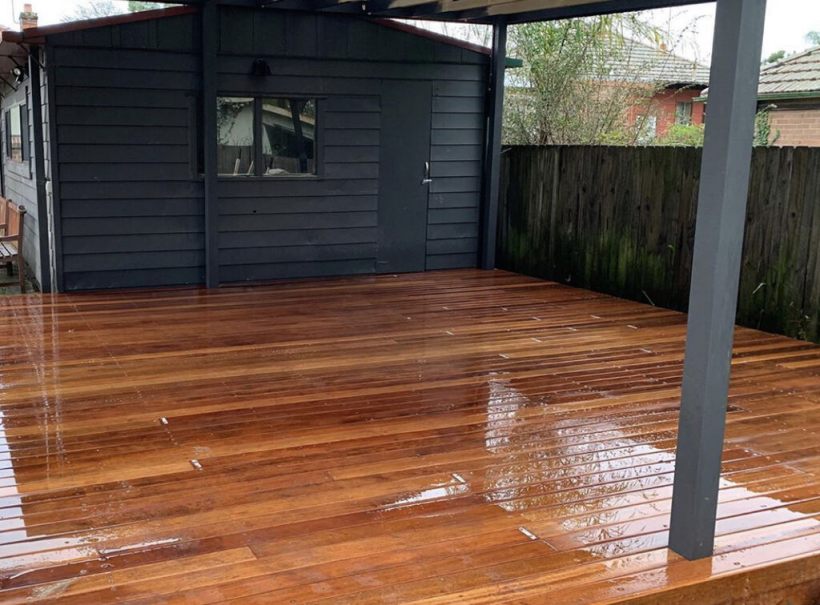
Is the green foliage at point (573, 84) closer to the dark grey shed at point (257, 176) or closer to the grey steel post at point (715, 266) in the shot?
the dark grey shed at point (257, 176)

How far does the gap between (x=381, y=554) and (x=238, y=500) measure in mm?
635

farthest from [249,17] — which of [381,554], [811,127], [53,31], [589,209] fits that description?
[811,127]

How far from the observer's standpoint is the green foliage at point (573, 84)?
8.51 meters

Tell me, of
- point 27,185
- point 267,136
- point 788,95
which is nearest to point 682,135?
point 788,95

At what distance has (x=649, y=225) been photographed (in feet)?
22.1

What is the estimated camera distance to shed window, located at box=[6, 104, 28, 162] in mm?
7914

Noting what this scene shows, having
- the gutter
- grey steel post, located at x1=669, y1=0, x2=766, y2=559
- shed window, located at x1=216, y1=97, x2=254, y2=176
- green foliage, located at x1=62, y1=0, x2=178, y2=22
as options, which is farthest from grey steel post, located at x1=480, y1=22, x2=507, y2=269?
green foliage, located at x1=62, y1=0, x2=178, y2=22

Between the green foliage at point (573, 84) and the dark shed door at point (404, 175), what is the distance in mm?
1467

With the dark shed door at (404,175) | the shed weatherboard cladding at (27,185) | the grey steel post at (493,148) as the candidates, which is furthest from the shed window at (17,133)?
the grey steel post at (493,148)

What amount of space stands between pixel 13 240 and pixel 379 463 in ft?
19.0

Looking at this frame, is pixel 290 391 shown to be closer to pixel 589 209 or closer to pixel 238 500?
pixel 238 500

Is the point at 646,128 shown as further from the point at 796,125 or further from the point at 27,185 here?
the point at 27,185

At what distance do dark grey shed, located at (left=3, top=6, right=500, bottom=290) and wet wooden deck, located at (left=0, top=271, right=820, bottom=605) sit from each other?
129 cm

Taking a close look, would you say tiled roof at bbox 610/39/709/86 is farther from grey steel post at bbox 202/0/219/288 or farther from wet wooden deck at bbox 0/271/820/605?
grey steel post at bbox 202/0/219/288
